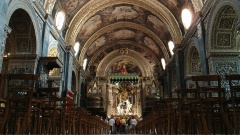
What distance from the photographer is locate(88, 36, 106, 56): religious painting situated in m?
21.6

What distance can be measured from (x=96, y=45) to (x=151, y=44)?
530 cm

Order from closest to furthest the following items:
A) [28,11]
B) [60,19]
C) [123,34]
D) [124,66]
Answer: [28,11] < [60,19] < [123,34] < [124,66]

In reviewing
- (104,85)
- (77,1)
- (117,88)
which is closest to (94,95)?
(104,85)

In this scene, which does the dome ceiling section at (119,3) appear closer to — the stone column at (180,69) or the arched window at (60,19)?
the stone column at (180,69)

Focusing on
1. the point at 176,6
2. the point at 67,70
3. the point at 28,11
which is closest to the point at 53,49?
the point at 67,70

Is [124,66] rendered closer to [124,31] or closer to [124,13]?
[124,31]

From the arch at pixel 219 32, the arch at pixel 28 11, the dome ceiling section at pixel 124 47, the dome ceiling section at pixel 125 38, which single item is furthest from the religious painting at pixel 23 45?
the dome ceiling section at pixel 124 47

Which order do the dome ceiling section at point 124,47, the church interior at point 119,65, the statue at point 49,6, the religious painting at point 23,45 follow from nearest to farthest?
the church interior at point 119,65 → the religious painting at point 23,45 → the statue at point 49,6 → the dome ceiling section at point 124,47

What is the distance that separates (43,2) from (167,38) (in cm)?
1033

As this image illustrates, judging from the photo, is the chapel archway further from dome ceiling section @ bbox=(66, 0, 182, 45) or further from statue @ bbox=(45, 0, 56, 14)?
dome ceiling section @ bbox=(66, 0, 182, 45)

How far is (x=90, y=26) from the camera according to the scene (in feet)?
61.2

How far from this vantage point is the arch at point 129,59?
77.2 ft

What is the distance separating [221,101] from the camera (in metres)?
5.24

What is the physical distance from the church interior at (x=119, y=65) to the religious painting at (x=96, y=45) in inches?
5.5
